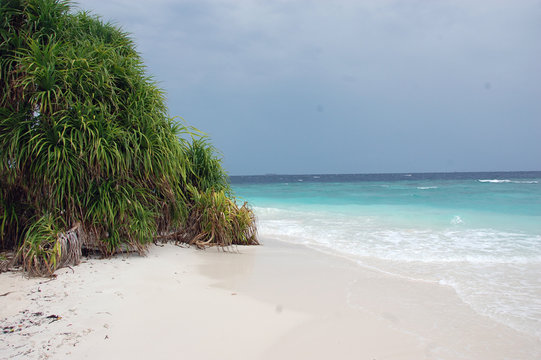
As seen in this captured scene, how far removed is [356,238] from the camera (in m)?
7.32

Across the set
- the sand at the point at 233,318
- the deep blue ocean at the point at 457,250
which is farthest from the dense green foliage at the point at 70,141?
the deep blue ocean at the point at 457,250

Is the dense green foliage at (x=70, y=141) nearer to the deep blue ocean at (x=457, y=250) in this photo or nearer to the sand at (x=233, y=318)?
the sand at (x=233, y=318)

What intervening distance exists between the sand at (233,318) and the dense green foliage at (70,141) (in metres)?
0.46

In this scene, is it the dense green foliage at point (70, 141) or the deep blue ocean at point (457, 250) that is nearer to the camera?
the deep blue ocean at point (457, 250)

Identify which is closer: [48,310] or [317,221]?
[48,310]

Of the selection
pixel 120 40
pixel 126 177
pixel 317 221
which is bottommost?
pixel 317 221

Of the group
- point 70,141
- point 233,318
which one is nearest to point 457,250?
point 233,318

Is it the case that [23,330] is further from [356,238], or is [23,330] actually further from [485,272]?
[356,238]

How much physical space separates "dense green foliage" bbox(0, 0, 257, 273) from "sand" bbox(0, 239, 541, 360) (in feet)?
1.52

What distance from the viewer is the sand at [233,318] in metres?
2.46

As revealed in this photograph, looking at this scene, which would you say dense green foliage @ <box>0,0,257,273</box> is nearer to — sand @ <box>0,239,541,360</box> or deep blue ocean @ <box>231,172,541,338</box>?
sand @ <box>0,239,541,360</box>

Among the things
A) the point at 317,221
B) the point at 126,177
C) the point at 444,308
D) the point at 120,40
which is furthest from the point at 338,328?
the point at 317,221

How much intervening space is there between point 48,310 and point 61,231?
1.27 metres

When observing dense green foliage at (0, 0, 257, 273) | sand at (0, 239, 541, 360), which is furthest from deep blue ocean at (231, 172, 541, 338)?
dense green foliage at (0, 0, 257, 273)
